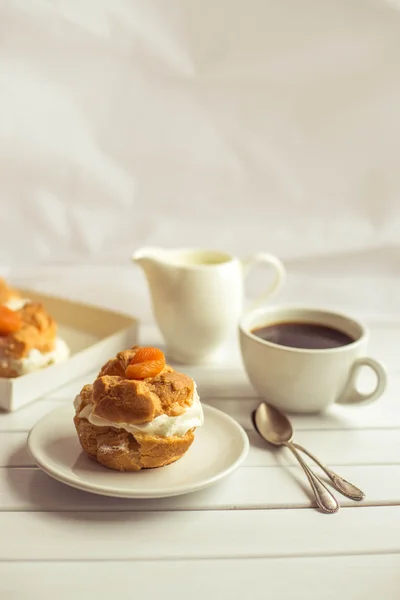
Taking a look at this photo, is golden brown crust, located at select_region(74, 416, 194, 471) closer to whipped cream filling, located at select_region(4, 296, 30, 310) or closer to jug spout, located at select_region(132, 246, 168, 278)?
jug spout, located at select_region(132, 246, 168, 278)

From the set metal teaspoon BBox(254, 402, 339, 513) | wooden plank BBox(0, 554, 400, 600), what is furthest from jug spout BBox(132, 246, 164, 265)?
wooden plank BBox(0, 554, 400, 600)

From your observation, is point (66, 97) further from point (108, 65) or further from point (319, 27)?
point (319, 27)

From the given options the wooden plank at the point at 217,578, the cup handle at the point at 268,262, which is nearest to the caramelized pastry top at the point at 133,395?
the wooden plank at the point at 217,578

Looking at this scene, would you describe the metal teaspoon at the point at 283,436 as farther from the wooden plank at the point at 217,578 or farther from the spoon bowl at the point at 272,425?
the wooden plank at the point at 217,578

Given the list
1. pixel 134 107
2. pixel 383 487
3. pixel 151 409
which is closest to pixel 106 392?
pixel 151 409

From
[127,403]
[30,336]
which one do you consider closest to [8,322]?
[30,336]

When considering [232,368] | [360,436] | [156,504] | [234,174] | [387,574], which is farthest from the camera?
[234,174]

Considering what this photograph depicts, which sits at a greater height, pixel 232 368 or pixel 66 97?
pixel 66 97
